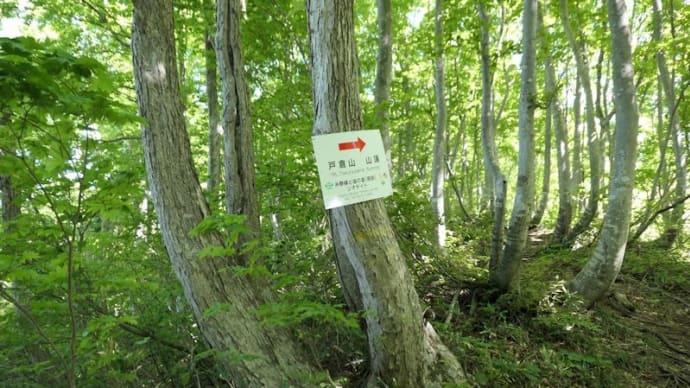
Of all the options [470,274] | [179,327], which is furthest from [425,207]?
[179,327]

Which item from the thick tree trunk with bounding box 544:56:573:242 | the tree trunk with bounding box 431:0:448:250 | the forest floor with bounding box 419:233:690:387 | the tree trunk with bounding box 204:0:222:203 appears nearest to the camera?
the forest floor with bounding box 419:233:690:387

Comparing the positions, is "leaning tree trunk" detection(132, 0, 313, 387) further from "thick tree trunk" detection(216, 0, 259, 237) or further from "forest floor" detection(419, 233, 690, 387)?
"forest floor" detection(419, 233, 690, 387)

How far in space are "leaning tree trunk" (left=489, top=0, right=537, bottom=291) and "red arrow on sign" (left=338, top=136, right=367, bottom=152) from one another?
7.42 ft

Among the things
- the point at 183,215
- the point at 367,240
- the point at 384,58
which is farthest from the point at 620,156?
the point at 183,215

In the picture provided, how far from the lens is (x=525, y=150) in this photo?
A: 140 inches

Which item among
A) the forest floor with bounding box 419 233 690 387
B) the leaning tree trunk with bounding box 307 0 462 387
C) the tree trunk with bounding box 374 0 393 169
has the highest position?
the tree trunk with bounding box 374 0 393 169

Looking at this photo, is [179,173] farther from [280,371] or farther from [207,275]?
[280,371]

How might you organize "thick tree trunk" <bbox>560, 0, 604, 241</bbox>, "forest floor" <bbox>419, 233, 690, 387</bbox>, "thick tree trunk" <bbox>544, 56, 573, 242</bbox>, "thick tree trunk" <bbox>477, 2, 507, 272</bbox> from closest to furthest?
1. "forest floor" <bbox>419, 233, 690, 387</bbox>
2. "thick tree trunk" <bbox>477, 2, 507, 272</bbox>
3. "thick tree trunk" <bbox>560, 0, 604, 241</bbox>
4. "thick tree trunk" <bbox>544, 56, 573, 242</bbox>

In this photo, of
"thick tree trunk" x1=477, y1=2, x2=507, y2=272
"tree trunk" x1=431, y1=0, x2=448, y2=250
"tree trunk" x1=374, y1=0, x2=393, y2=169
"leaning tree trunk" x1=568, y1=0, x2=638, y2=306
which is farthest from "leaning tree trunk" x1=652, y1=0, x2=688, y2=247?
"tree trunk" x1=374, y1=0, x2=393, y2=169

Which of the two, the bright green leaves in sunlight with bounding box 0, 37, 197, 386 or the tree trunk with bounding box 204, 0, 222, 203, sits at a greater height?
the tree trunk with bounding box 204, 0, 222, 203

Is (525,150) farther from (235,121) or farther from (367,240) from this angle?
(235,121)

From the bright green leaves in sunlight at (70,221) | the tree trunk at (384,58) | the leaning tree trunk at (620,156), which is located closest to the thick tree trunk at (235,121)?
the bright green leaves in sunlight at (70,221)

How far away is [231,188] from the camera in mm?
3088

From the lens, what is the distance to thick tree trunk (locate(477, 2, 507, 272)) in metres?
3.68
